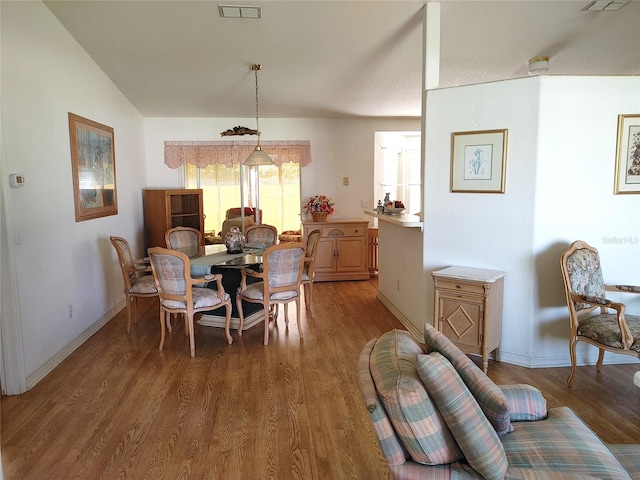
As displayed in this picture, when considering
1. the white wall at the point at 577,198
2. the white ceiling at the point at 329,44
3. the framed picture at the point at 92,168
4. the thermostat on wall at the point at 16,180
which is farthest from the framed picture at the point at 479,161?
the framed picture at the point at 92,168

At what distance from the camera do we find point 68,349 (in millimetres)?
3668

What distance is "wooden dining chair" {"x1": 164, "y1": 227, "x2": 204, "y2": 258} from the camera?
4.81 metres

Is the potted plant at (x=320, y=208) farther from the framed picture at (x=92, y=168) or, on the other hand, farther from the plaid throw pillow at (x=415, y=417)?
the plaid throw pillow at (x=415, y=417)

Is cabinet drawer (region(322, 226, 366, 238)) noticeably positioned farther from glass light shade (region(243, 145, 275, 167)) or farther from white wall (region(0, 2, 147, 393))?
white wall (region(0, 2, 147, 393))

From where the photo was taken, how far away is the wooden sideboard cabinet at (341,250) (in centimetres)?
627

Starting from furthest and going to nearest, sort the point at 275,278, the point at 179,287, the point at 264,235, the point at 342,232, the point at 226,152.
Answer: the point at 226,152
the point at 342,232
the point at 264,235
the point at 275,278
the point at 179,287

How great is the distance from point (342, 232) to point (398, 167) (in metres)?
1.55

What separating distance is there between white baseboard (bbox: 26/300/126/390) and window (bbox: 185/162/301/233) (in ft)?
7.44

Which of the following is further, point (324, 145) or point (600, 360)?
point (324, 145)

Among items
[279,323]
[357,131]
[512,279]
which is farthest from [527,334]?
[357,131]

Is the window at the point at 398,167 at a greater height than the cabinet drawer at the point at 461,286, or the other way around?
the window at the point at 398,167

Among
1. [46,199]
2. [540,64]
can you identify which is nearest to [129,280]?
[46,199]

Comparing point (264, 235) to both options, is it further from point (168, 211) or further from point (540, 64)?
point (540, 64)

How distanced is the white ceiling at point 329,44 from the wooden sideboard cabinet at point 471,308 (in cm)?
222
